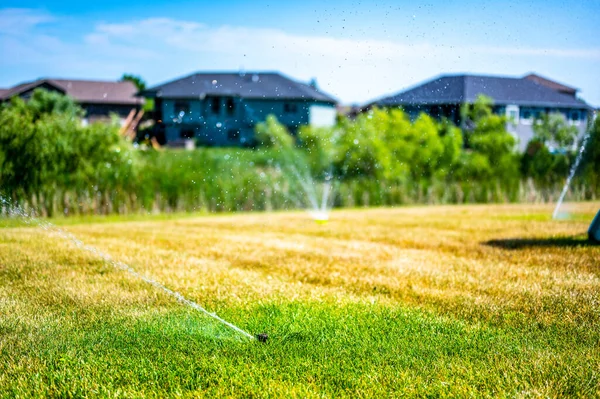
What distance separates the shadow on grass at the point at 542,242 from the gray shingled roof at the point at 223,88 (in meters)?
3.49

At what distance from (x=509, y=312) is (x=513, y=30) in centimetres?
383

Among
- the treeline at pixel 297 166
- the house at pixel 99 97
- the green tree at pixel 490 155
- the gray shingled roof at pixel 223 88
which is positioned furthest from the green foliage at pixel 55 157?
the house at pixel 99 97

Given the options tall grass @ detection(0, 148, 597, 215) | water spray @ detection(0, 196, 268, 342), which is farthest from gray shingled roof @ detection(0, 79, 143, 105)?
water spray @ detection(0, 196, 268, 342)

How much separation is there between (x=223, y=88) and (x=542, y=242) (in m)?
5.93

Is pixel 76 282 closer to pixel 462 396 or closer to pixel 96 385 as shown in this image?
pixel 96 385

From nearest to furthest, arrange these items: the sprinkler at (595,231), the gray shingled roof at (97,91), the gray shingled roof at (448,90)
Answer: the sprinkler at (595,231)
the gray shingled roof at (448,90)
the gray shingled roof at (97,91)

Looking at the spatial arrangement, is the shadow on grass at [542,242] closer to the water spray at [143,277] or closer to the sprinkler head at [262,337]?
the water spray at [143,277]

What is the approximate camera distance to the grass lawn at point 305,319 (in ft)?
11.2

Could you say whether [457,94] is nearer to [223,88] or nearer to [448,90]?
[448,90]

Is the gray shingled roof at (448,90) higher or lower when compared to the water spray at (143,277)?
higher

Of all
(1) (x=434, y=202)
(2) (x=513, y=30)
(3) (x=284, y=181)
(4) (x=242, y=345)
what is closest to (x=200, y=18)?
(2) (x=513, y=30)

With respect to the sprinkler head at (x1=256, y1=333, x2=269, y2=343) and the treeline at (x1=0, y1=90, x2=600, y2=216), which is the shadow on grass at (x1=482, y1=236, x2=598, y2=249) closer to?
the sprinkler head at (x1=256, y1=333, x2=269, y2=343)

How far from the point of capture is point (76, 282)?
577cm

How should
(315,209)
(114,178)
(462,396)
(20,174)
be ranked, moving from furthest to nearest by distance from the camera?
(315,209)
(114,178)
(20,174)
(462,396)
